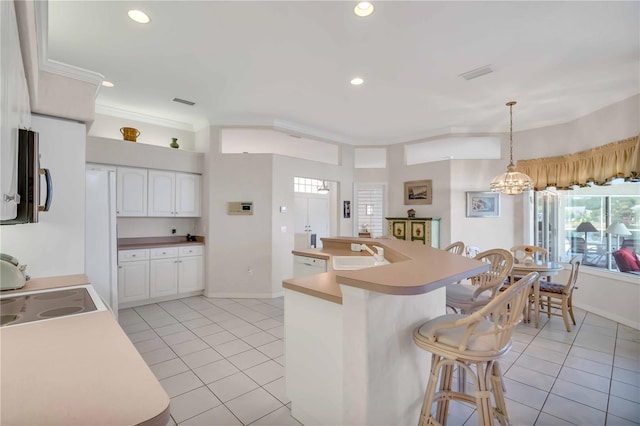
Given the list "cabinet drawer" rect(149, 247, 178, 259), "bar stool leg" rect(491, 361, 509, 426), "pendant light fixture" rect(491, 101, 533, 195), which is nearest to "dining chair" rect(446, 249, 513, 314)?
"bar stool leg" rect(491, 361, 509, 426)

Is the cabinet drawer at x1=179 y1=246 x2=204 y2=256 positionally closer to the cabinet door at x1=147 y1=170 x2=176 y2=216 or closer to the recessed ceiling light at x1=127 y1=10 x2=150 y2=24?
the cabinet door at x1=147 y1=170 x2=176 y2=216

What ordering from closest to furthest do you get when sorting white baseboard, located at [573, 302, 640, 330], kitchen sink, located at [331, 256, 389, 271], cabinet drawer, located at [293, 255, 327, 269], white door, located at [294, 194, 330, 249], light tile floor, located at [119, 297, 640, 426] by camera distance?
1. light tile floor, located at [119, 297, 640, 426]
2. kitchen sink, located at [331, 256, 389, 271]
3. cabinet drawer, located at [293, 255, 327, 269]
4. white baseboard, located at [573, 302, 640, 330]
5. white door, located at [294, 194, 330, 249]

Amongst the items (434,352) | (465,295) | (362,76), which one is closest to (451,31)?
(362,76)

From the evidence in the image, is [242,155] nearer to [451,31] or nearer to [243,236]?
[243,236]

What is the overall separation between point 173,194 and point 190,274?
1.34 meters

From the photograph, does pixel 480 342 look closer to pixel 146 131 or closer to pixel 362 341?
pixel 362 341

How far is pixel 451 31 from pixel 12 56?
2904 millimetres

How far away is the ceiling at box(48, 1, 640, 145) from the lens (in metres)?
2.35

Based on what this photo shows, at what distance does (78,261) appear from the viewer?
257 cm

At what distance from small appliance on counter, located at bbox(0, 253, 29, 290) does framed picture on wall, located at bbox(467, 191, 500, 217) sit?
5.77 metres

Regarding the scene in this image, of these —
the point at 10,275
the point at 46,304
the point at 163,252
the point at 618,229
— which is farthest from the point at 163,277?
the point at 618,229

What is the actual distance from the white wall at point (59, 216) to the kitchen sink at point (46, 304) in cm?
66

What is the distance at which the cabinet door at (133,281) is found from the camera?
13.6 feet

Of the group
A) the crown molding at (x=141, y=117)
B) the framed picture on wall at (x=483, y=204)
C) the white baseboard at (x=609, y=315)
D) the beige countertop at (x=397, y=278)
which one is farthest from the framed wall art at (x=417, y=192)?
the crown molding at (x=141, y=117)
